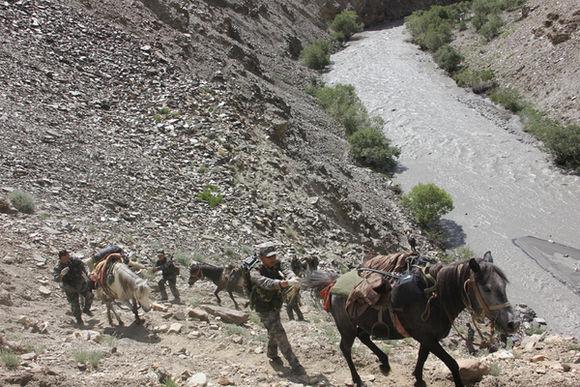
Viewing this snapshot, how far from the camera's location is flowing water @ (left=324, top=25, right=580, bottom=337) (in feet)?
68.2

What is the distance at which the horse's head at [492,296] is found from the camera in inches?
188

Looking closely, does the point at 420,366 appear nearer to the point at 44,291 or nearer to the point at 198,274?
the point at 198,274

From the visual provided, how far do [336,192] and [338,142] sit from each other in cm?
1179

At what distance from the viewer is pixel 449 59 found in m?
45.9

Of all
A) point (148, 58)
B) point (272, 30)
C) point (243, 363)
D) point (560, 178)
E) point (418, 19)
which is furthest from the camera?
point (418, 19)

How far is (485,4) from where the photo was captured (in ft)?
173

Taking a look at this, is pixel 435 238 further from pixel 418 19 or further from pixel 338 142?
pixel 418 19

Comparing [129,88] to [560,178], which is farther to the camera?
[560,178]

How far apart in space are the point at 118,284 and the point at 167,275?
1.95 metres

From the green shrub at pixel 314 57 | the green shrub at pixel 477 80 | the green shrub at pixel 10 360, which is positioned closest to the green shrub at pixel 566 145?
the green shrub at pixel 477 80

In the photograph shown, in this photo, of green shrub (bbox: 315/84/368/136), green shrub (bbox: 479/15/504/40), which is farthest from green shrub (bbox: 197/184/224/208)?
green shrub (bbox: 479/15/504/40)

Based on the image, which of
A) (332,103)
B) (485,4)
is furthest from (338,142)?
(485,4)

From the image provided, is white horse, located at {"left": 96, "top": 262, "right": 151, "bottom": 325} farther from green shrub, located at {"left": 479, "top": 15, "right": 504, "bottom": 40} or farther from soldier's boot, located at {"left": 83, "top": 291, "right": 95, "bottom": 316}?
green shrub, located at {"left": 479, "top": 15, "right": 504, "bottom": 40}

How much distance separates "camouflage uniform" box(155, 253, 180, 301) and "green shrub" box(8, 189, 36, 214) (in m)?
3.41
